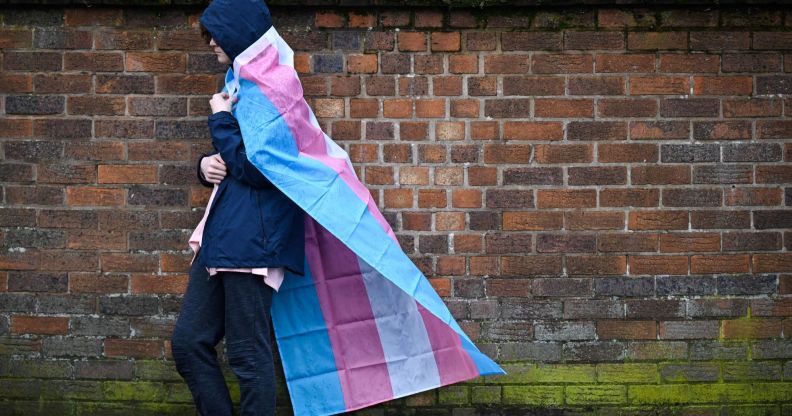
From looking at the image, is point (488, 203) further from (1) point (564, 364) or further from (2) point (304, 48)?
(2) point (304, 48)

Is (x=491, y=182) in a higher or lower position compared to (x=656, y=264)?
higher

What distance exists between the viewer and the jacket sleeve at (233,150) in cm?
346

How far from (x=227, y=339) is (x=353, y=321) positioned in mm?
672

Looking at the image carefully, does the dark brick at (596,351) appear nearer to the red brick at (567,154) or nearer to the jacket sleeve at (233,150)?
the red brick at (567,154)

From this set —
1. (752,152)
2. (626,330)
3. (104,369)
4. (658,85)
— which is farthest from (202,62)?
(752,152)

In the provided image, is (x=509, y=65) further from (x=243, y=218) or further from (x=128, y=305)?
(x=128, y=305)

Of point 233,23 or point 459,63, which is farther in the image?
point 459,63

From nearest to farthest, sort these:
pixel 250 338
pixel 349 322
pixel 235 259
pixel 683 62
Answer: pixel 235 259 → pixel 250 338 → pixel 349 322 → pixel 683 62

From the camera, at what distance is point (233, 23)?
3.49 m

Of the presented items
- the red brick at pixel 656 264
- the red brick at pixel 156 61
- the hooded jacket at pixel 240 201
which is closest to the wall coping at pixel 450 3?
the red brick at pixel 156 61

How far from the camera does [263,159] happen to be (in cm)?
346

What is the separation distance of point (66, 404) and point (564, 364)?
7.65ft

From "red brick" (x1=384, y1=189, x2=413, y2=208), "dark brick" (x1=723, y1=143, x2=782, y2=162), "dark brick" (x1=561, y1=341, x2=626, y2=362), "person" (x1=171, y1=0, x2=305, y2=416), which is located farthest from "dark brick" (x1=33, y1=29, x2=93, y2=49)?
"dark brick" (x1=723, y1=143, x2=782, y2=162)

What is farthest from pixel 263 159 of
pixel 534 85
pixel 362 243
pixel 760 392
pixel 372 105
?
pixel 760 392
